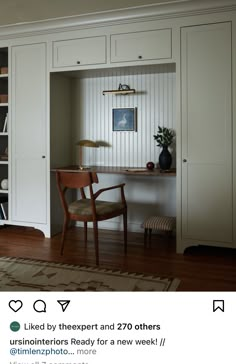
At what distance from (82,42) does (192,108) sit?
1.35 meters

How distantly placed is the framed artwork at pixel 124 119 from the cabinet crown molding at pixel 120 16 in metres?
0.96

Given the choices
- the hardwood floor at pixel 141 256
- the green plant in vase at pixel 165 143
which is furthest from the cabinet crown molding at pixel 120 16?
the hardwood floor at pixel 141 256

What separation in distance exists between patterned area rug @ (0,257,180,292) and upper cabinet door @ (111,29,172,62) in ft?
6.63

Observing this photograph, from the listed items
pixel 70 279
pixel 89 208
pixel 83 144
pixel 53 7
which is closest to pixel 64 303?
pixel 70 279

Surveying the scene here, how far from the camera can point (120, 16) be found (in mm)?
3391

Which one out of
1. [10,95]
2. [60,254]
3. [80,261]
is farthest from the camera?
[10,95]

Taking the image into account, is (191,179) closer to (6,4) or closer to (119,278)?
(119,278)

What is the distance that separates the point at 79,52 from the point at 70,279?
229 centimetres

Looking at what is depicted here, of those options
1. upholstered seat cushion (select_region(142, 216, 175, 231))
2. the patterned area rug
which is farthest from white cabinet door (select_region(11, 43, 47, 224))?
upholstered seat cushion (select_region(142, 216, 175, 231))

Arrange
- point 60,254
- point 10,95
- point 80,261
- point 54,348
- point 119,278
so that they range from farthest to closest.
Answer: point 10,95, point 60,254, point 80,261, point 119,278, point 54,348

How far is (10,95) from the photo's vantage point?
158 inches

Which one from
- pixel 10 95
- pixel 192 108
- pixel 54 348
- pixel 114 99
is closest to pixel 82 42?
pixel 114 99

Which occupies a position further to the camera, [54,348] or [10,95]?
[10,95]

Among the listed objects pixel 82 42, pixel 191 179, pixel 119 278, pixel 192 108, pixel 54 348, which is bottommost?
pixel 119 278
